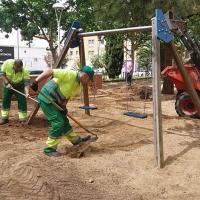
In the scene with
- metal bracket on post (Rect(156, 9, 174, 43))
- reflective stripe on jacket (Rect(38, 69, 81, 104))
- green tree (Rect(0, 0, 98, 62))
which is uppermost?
green tree (Rect(0, 0, 98, 62))

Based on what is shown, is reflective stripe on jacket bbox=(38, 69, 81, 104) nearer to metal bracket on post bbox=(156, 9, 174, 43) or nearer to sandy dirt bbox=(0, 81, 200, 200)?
sandy dirt bbox=(0, 81, 200, 200)

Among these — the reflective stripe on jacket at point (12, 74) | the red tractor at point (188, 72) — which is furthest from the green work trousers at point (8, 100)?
the red tractor at point (188, 72)

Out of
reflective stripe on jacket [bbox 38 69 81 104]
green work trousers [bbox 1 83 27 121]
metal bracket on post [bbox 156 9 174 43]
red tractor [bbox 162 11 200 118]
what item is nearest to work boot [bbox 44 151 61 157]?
reflective stripe on jacket [bbox 38 69 81 104]

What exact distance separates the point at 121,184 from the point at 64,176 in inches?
27.7

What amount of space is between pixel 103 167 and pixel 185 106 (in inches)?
181

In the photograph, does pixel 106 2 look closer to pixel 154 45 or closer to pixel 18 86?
pixel 18 86

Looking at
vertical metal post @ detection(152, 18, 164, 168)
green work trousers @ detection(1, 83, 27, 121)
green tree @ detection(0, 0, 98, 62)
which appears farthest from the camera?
green tree @ detection(0, 0, 98, 62)

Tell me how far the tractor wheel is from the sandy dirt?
5.17ft

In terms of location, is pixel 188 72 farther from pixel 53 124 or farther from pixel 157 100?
pixel 53 124

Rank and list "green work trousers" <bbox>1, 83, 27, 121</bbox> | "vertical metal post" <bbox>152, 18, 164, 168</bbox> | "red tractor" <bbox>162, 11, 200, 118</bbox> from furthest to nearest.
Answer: "red tractor" <bbox>162, 11, 200, 118</bbox>, "green work trousers" <bbox>1, 83, 27, 121</bbox>, "vertical metal post" <bbox>152, 18, 164, 168</bbox>

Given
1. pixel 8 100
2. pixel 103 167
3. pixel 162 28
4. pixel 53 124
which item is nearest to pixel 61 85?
pixel 53 124

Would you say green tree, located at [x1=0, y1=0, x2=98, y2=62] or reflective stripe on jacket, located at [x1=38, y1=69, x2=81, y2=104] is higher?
green tree, located at [x1=0, y1=0, x2=98, y2=62]

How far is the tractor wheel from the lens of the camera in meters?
8.37

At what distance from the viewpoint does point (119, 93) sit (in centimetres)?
1538
